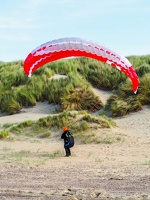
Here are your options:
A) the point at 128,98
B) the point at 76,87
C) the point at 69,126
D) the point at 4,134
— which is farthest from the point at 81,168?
the point at 76,87

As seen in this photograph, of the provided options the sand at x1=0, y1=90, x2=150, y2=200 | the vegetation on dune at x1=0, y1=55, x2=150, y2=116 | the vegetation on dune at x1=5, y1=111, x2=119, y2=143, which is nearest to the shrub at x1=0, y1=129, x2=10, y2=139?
the vegetation on dune at x1=5, y1=111, x2=119, y2=143

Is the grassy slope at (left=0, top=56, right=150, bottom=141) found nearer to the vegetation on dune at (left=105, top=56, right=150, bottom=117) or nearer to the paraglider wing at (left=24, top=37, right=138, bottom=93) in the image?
the vegetation on dune at (left=105, top=56, right=150, bottom=117)

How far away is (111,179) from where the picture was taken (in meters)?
8.90

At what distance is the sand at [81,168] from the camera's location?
7785 mm

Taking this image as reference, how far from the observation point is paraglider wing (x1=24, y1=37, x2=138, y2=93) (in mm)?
12766

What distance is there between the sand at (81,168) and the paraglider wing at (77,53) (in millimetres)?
2066

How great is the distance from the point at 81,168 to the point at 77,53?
3.99 metres

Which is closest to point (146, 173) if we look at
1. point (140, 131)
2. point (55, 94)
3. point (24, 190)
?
point (24, 190)

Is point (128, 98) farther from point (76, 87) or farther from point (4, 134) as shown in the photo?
point (4, 134)

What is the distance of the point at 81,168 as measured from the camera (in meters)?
10.5

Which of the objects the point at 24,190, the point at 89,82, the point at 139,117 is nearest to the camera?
the point at 24,190

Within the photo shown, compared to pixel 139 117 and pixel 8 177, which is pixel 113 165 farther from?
pixel 139 117

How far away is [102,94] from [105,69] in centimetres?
252

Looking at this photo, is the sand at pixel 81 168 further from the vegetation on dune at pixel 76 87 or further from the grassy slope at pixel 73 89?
the vegetation on dune at pixel 76 87
